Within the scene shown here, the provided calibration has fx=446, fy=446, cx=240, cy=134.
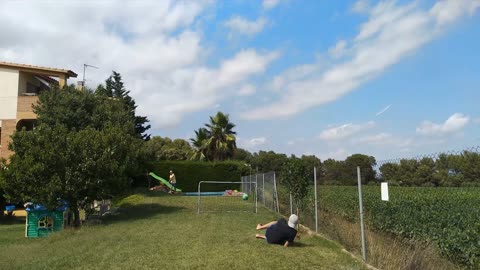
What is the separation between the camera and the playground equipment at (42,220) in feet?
54.4

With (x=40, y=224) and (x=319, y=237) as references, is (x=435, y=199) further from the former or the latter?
(x=40, y=224)

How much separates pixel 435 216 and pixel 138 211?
15067 millimetres

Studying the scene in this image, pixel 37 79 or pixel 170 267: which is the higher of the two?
pixel 37 79

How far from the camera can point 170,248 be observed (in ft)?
34.8

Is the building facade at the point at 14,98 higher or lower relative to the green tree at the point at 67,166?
higher

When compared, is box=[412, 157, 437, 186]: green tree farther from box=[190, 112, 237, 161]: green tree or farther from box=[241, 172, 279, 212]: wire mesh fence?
box=[190, 112, 237, 161]: green tree

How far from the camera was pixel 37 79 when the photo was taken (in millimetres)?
38344

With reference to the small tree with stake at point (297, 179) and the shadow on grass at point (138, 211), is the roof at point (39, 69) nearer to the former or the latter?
the shadow on grass at point (138, 211)

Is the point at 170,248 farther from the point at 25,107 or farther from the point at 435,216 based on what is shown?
the point at 25,107

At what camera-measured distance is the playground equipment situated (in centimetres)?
1658

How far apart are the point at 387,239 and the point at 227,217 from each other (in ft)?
27.8

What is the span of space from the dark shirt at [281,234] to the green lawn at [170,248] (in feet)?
0.96

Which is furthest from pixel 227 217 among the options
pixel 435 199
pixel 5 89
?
pixel 5 89

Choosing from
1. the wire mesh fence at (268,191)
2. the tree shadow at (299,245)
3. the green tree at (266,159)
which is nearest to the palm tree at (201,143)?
the green tree at (266,159)
